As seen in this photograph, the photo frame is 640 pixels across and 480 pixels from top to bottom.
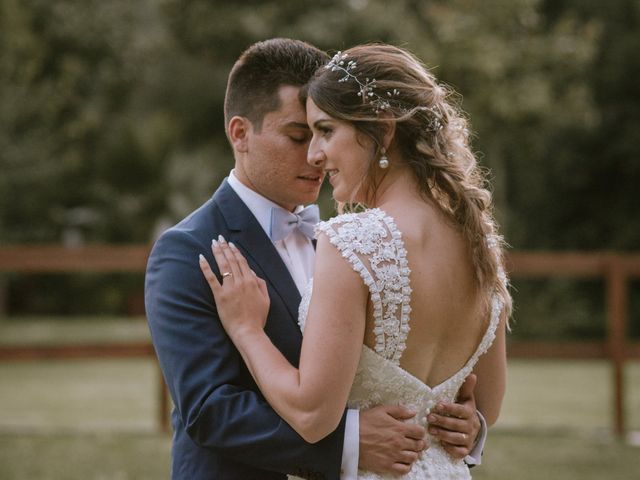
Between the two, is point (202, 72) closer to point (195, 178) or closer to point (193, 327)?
point (195, 178)

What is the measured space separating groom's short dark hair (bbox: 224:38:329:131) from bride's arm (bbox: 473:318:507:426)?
99 centimetres

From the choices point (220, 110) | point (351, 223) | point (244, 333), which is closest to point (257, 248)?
point (244, 333)

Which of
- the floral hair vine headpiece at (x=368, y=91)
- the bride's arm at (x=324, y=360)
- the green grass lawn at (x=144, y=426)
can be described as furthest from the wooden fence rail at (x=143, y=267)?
the bride's arm at (x=324, y=360)

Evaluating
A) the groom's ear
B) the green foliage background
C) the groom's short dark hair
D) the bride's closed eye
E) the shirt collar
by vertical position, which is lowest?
the green foliage background

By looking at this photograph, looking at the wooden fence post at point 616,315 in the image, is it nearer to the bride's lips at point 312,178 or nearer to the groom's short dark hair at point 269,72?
the bride's lips at point 312,178

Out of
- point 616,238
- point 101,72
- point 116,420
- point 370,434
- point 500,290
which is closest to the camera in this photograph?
point 370,434

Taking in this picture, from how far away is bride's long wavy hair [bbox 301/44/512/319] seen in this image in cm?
247

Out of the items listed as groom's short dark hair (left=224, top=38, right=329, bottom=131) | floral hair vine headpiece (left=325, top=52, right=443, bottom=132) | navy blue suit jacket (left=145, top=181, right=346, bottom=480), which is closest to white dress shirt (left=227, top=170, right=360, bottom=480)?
navy blue suit jacket (left=145, top=181, right=346, bottom=480)

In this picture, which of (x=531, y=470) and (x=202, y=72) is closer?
(x=531, y=470)

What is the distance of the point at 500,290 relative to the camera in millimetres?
Answer: 2650

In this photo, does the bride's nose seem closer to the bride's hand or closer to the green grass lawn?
the bride's hand

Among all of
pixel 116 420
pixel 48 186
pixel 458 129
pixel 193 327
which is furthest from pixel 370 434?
pixel 48 186

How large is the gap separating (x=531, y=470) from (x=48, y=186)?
17747 millimetres

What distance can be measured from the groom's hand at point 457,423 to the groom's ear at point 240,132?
1.03 m
